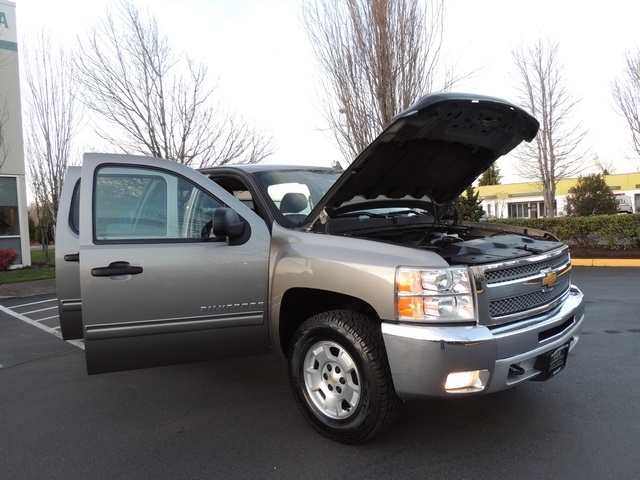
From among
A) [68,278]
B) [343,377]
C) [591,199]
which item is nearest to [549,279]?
[343,377]

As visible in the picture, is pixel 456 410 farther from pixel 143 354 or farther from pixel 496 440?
pixel 143 354

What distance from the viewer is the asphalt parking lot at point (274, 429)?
273cm

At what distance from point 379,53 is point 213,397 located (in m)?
9.36

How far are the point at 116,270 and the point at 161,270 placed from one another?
28 cm

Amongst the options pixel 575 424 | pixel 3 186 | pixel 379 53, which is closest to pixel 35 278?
pixel 3 186

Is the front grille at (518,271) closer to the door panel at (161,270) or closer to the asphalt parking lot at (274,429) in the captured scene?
the asphalt parking lot at (274,429)

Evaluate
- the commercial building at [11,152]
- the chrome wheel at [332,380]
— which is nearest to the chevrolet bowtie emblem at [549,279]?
the chrome wheel at [332,380]

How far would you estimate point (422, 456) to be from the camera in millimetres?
2805

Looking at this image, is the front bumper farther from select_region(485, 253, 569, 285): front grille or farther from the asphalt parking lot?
the asphalt parking lot

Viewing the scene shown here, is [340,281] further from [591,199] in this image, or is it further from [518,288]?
[591,199]

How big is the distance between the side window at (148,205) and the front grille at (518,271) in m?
1.98

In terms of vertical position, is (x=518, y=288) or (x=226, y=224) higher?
(x=226, y=224)

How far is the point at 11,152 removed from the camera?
1546cm

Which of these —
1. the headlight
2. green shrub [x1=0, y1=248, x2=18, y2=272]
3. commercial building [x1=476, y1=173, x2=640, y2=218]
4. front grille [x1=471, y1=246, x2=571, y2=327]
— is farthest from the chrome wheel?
commercial building [x1=476, y1=173, x2=640, y2=218]
